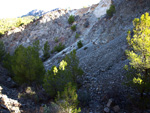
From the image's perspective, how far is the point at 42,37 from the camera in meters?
38.8

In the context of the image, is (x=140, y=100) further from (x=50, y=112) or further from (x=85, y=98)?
(x=50, y=112)

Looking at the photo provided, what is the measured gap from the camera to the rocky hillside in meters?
7.36

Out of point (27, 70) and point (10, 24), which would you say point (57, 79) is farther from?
point (10, 24)

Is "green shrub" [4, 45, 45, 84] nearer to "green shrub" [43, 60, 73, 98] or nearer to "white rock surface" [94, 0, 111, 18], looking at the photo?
"green shrub" [43, 60, 73, 98]

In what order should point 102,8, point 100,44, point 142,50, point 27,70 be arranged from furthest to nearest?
point 102,8 < point 100,44 < point 27,70 < point 142,50

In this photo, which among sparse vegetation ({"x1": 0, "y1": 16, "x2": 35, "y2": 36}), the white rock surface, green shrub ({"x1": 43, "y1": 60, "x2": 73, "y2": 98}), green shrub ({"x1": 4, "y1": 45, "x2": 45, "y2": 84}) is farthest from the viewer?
sparse vegetation ({"x1": 0, "y1": 16, "x2": 35, "y2": 36})

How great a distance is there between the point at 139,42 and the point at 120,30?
1311cm

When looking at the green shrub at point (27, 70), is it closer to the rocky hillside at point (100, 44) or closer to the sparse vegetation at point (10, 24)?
the rocky hillside at point (100, 44)

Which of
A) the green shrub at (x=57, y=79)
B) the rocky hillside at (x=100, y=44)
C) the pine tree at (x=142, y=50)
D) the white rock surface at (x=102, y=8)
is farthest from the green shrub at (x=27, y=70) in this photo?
the white rock surface at (x=102, y=8)

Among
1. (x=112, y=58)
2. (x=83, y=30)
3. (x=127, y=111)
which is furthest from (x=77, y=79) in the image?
(x=83, y=30)

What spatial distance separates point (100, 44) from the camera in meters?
18.0

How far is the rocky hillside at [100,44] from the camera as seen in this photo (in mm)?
7355

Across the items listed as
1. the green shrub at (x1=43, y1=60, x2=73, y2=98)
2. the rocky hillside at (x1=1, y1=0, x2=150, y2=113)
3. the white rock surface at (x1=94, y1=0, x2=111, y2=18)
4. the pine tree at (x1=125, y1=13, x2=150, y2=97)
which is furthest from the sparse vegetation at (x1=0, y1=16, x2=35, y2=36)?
the pine tree at (x1=125, y1=13, x2=150, y2=97)

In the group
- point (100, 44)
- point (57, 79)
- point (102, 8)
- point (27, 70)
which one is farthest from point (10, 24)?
point (57, 79)
